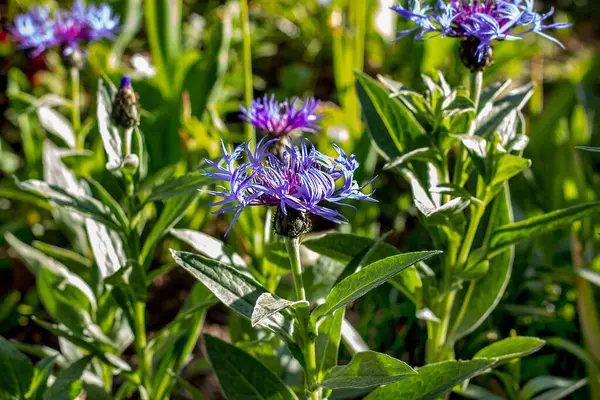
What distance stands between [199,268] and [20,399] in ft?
1.73

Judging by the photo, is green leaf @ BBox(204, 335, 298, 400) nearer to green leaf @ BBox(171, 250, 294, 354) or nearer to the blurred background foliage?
green leaf @ BBox(171, 250, 294, 354)

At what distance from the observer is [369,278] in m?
0.90

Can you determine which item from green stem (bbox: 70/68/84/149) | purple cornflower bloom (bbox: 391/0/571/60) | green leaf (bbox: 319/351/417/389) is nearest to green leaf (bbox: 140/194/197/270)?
green leaf (bbox: 319/351/417/389)

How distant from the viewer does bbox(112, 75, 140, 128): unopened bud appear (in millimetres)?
1137

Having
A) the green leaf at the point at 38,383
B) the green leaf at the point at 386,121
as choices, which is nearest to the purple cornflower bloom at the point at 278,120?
the green leaf at the point at 386,121

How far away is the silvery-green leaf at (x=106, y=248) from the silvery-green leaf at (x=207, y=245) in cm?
15

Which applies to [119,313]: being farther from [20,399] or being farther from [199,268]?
[199,268]

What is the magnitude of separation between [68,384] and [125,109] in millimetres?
488

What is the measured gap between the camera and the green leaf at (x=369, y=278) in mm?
869

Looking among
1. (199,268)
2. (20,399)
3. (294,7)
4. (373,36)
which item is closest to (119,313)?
(20,399)


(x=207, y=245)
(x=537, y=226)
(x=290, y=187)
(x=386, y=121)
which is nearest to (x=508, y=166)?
(x=537, y=226)

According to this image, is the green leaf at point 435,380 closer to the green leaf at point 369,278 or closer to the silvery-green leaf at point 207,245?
the green leaf at point 369,278

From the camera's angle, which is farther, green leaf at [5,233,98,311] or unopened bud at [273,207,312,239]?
green leaf at [5,233,98,311]

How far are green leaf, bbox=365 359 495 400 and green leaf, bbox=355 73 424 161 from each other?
375mm
